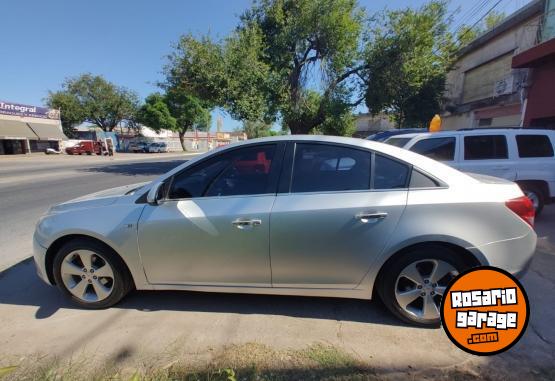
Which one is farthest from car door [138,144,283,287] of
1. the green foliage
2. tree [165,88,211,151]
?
the green foliage

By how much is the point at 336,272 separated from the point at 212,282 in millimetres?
1087

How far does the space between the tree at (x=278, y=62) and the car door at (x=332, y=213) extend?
40.4 feet

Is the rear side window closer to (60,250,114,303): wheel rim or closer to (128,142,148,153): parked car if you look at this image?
(60,250,114,303): wheel rim

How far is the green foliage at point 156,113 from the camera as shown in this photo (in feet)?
151

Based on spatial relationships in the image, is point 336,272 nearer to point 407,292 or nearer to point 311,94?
point 407,292

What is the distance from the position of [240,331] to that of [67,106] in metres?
50.6

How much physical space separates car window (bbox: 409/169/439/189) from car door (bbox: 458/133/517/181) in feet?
10.8

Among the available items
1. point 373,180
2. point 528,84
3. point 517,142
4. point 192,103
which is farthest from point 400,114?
point 192,103

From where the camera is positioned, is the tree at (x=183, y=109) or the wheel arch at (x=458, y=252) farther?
the tree at (x=183, y=109)

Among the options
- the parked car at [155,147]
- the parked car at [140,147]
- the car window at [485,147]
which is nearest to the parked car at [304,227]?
the car window at [485,147]

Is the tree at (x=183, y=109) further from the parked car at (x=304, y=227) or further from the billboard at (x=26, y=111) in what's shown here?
the parked car at (x=304, y=227)

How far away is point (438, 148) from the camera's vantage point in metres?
5.16

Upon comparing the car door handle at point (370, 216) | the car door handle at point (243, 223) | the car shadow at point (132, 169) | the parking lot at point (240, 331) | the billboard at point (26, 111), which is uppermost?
the billboard at point (26, 111)

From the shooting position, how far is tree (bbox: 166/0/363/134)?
1391 cm
